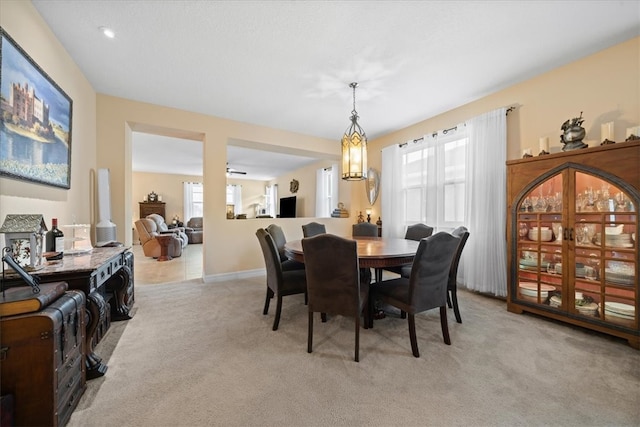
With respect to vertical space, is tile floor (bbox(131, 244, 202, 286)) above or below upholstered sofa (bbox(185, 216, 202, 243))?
below

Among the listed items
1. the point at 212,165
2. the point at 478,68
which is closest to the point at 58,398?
the point at 212,165

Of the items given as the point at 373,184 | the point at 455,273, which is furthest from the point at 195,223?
the point at 455,273

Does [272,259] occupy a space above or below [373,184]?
below

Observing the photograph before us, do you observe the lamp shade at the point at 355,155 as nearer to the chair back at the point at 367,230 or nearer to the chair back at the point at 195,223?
the chair back at the point at 367,230

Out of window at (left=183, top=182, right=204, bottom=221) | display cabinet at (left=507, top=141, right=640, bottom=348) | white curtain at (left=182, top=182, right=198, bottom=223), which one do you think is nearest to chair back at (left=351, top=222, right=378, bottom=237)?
display cabinet at (left=507, top=141, right=640, bottom=348)

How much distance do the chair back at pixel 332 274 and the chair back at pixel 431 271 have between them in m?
0.45

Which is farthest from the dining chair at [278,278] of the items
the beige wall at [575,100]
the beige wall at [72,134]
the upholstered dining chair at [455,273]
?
the beige wall at [575,100]

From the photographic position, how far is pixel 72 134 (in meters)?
2.40

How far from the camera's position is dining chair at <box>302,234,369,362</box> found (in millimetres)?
1796

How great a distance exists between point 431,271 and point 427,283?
10 centimetres

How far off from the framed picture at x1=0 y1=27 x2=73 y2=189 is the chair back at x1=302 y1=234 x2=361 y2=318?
1969 millimetres

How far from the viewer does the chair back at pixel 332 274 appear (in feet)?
5.90

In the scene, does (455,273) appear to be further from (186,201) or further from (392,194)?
(186,201)

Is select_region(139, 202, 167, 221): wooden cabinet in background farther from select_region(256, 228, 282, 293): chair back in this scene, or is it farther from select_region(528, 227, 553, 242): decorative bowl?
select_region(528, 227, 553, 242): decorative bowl
